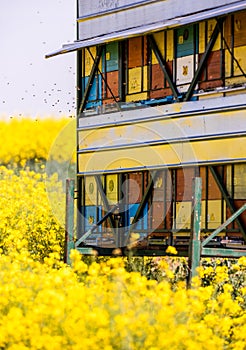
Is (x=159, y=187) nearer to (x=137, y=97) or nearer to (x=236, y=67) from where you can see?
(x=137, y=97)

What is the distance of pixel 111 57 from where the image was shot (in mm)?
20297

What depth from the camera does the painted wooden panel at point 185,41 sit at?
18.5 m

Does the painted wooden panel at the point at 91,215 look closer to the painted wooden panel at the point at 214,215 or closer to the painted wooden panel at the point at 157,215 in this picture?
the painted wooden panel at the point at 157,215

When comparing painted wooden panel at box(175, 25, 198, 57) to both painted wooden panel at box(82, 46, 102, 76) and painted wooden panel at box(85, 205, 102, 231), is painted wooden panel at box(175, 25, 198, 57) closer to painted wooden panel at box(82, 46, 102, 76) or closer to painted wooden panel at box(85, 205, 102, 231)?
painted wooden panel at box(82, 46, 102, 76)

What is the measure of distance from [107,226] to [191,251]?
3610 mm

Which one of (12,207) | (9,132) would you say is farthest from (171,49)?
(9,132)

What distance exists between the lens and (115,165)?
65.7 feet

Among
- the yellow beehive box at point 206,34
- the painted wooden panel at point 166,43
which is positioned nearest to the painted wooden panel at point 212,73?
the yellow beehive box at point 206,34

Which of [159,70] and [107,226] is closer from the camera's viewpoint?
[159,70]

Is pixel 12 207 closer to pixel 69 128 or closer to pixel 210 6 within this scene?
pixel 69 128

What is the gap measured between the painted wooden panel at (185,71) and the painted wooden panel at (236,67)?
2.61ft

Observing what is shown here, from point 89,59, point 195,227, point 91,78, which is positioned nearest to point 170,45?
point 91,78

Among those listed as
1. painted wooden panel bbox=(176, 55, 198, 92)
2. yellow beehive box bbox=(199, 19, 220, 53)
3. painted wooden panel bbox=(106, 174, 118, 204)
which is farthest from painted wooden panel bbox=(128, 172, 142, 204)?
yellow beehive box bbox=(199, 19, 220, 53)

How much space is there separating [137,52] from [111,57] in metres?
0.76
